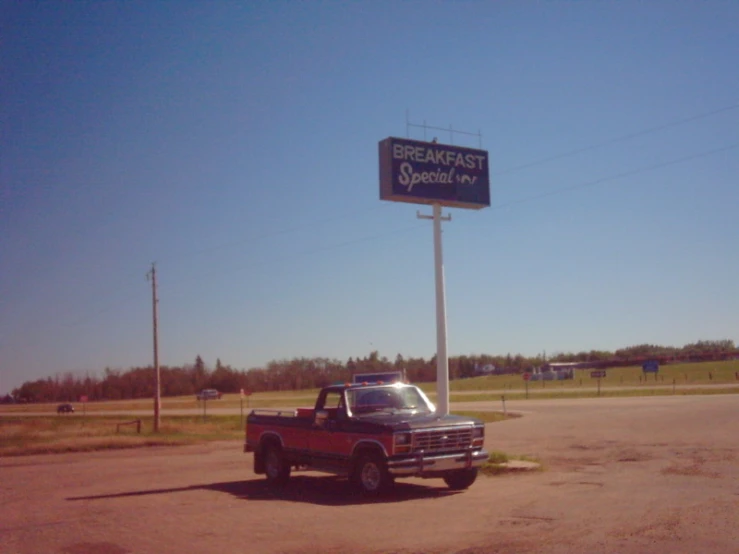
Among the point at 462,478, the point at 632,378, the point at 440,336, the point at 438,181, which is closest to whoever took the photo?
the point at 462,478

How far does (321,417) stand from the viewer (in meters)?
15.5

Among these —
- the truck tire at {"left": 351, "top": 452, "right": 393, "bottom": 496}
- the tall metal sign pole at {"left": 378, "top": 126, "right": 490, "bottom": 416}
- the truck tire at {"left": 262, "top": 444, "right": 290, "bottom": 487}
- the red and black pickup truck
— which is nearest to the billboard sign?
the tall metal sign pole at {"left": 378, "top": 126, "right": 490, "bottom": 416}

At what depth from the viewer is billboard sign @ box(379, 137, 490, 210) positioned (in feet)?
69.6

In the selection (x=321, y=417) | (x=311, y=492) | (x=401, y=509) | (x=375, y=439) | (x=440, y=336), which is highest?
(x=440, y=336)

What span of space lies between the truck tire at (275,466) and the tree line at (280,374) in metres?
9.57

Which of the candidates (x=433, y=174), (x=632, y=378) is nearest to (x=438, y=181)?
(x=433, y=174)

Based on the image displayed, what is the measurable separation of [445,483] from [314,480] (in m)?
3.27

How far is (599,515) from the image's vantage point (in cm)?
1106

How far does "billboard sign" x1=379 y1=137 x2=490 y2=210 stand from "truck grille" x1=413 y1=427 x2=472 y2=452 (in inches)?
335

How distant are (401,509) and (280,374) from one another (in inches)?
1299

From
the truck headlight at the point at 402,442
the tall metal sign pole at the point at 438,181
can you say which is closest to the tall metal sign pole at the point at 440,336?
the tall metal sign pole at the point at 438,181

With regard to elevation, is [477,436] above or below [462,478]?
above

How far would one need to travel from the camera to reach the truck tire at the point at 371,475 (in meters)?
13.8

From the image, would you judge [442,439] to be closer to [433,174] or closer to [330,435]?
[330,435]
